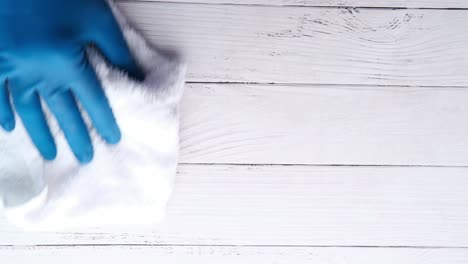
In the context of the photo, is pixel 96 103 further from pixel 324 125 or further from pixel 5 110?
pixel 324 125

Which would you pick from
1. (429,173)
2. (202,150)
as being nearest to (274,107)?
(202,150)

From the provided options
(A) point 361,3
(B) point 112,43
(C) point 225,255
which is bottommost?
(C) point 225,255

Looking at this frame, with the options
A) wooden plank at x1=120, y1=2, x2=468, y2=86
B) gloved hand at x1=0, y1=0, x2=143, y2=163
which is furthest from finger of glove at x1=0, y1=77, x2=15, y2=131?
wooden plank at x1=120, y1=2, x2=468, y2=86

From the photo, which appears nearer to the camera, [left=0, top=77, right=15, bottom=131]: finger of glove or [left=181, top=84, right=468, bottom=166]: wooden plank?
[left=0, top=77, right=15, bottom=131]: finger of glove

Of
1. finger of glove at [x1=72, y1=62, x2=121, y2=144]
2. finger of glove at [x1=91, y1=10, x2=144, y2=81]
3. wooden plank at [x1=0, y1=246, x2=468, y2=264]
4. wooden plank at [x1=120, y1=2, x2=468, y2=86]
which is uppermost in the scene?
wooden plank at [x1=120, y1=2, x2=468, y2=86]

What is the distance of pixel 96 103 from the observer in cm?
55

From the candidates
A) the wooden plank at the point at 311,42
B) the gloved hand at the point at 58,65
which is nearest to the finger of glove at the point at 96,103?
the gloved hand at the point at 58,65

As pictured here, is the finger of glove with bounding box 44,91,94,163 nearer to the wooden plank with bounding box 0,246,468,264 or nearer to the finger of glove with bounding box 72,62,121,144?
the finger of glove with bounding box 72,62,121,144

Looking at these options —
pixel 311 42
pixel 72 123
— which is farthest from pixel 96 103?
pixel 311 42

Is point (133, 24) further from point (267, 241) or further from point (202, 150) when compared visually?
point (267, 241)

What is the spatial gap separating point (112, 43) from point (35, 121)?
0.11 meters

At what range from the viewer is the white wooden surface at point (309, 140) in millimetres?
620

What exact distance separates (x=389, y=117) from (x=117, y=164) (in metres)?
0.33

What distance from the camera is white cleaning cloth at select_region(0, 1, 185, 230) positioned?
57cm
